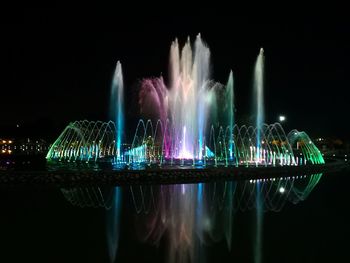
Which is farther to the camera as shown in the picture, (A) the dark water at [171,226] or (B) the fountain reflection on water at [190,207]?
(B) the fountain reflection on water at [190,207]

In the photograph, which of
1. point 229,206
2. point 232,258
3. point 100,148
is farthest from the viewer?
→ point 100,148

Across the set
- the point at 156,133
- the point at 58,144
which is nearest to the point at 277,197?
the point at 156,133

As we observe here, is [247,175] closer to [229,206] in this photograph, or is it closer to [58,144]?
[229,206]

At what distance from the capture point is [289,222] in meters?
10.0

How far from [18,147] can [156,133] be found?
6586cm

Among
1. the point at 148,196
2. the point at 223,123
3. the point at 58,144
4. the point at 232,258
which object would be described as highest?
the point at 223,123

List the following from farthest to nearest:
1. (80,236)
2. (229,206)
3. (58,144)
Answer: (58,144)
(229,206)
(80,236)

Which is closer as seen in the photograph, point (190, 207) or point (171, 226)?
point (171, 226)

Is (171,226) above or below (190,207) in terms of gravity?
below

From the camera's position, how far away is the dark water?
7.27 meters

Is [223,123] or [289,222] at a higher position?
[223,123]

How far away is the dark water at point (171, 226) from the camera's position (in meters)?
7.27

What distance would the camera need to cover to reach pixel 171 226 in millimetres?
9414

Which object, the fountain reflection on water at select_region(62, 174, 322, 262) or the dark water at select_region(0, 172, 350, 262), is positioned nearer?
the dark water at select_region(0, 172, 350, 262)
